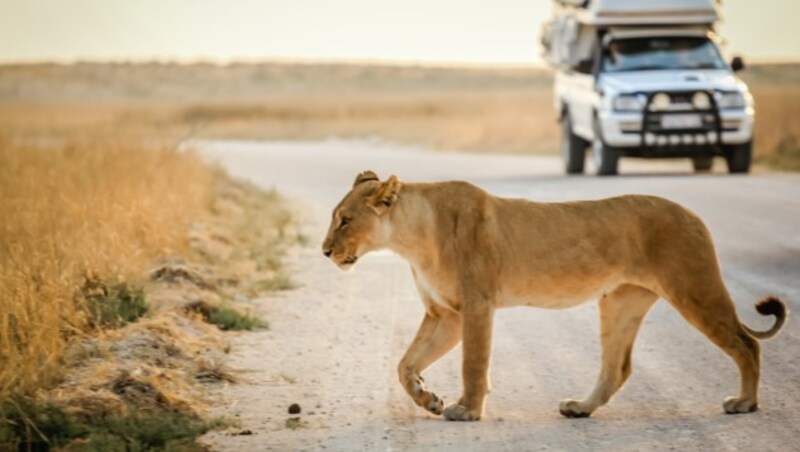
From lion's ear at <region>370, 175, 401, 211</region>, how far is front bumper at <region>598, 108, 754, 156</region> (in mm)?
15355

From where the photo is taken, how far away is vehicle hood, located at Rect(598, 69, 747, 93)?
76.3 feet

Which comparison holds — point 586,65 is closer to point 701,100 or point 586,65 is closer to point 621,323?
point 701,100

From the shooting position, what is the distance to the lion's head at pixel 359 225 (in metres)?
8.15

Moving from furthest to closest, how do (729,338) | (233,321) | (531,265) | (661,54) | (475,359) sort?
(661,54), (233,321), (531,265), (729,338), (475,359)

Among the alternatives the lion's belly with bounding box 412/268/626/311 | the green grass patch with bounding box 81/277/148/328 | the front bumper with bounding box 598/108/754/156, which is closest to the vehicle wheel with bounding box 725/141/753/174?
the front bumper with bounding box 598/108/754/156

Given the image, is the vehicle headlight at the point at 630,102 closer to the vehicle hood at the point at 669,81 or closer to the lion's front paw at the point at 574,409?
the vehicle hood at the point at 669,81

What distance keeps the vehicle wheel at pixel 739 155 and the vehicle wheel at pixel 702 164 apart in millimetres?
1802

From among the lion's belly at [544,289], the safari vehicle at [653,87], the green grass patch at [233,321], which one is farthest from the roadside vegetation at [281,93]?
the lion's belly at [544,289]

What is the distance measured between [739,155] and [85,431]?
56.8 ft

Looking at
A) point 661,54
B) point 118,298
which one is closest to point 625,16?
point 661,54

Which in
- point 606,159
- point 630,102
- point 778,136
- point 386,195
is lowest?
point 778,136

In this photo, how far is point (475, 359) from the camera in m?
7.91

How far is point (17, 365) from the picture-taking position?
27.9 ft

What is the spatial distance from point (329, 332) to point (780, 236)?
6031 mm
